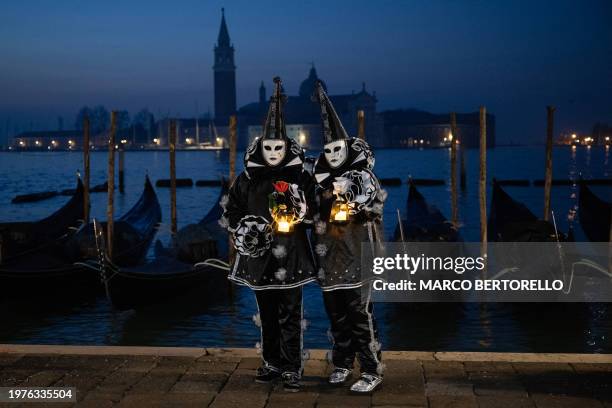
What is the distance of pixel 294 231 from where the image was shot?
145 inches

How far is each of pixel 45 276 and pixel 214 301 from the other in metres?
1.95

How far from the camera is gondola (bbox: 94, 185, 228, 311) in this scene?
8.35 meters

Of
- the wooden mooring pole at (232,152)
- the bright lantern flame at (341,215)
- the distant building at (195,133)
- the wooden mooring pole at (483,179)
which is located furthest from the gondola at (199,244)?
the distant building at (195,133)

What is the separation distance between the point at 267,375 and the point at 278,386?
0.09m

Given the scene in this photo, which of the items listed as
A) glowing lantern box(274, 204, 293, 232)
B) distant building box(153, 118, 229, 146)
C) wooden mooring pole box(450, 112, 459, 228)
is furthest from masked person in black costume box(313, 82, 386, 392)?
distant building box(153, 118, 229, 146)

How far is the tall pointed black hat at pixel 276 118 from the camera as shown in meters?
3.85

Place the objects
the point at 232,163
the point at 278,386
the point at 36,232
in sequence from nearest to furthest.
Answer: the point at 278,386 < the point at 232,163 < the point at 36,232

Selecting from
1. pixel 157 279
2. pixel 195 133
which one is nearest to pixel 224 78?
pixel 195 133

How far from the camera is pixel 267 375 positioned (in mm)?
3738

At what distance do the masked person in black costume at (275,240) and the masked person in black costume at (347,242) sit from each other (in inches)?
3.6

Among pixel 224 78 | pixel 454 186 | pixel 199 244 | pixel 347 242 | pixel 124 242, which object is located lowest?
pixel 124 242

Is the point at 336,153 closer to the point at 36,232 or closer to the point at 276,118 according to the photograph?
the point at 276,118

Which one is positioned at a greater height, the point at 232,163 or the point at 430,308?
the point at 232,163

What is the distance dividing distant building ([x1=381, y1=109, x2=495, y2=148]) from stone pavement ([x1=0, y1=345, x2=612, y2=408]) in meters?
133
